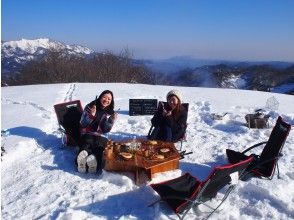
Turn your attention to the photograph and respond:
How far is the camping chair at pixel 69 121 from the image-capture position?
723 centimetres

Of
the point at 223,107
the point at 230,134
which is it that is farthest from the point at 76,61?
the point at 230,134

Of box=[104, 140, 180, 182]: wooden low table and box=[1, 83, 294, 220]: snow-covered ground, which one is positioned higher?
box=[104, 140, 180, 182]: wooden low table

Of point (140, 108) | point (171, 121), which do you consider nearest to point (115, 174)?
point (171, 121)

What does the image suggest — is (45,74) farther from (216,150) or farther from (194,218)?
(194,218)

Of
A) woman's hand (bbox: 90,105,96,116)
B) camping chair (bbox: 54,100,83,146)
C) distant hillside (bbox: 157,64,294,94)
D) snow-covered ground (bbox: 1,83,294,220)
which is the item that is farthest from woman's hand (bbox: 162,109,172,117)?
distant hillside (bbox: 157,64,294,94)

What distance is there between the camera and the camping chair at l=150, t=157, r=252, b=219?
4485 mm

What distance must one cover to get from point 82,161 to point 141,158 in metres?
0.93

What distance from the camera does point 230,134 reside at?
331 inches

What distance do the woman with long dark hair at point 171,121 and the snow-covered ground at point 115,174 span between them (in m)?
0.45

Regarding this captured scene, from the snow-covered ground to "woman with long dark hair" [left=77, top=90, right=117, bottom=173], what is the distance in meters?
0.39

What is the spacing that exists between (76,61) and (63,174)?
26.7 metres

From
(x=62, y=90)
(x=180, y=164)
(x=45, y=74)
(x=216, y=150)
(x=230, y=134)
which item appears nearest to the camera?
(x=180, y=164)

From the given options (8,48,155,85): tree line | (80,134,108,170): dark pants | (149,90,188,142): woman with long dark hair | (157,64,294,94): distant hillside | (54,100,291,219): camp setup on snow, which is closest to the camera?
(54,100,291,219): camp setup on snow

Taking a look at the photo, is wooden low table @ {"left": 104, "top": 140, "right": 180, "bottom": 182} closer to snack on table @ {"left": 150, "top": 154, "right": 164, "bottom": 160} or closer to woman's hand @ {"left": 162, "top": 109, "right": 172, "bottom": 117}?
snack on table @ {"left": 150, "top": 154, "right": 164, "bottom": 160}
